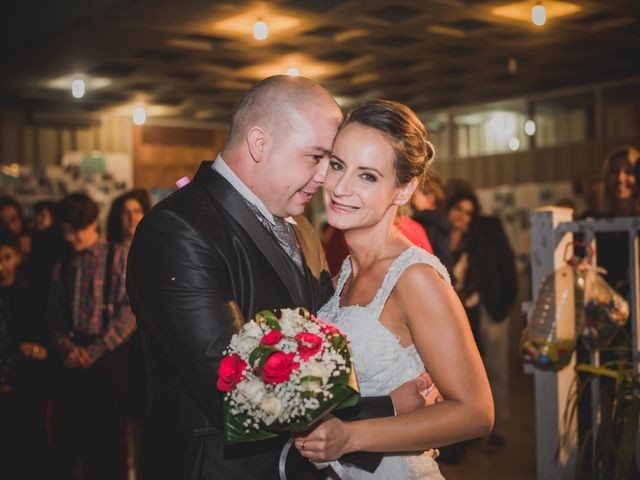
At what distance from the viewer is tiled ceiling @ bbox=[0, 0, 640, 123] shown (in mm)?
7293

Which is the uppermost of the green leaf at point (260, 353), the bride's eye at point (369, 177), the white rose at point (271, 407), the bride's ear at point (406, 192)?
the bride's eye at point (369, 177)

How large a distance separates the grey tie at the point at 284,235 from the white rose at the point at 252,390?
63cm

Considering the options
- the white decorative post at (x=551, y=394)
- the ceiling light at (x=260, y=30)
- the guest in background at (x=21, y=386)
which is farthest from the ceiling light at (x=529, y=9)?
the guest in background at (x=21, y=386)

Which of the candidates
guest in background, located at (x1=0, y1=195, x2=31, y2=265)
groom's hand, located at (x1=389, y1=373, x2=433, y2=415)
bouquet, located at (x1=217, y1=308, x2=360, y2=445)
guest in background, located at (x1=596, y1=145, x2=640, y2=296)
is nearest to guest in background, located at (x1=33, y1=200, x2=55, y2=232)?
guest in background, located at (x1=0, y1=195, x2=31, y2=265)

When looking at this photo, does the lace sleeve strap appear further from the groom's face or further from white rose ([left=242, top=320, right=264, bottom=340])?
white rose ([left=242, top=320, right=264, bottom=340])

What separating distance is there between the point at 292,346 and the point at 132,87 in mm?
9771

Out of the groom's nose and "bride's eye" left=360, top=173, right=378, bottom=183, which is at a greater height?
the groom's nose

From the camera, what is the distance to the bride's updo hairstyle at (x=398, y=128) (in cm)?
209

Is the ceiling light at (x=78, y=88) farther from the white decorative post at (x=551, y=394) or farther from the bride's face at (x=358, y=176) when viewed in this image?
the bride's face at (x=358, y=176)

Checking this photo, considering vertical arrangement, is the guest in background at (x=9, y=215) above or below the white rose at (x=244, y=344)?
above

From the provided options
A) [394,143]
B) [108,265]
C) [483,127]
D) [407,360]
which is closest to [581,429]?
[407,360]

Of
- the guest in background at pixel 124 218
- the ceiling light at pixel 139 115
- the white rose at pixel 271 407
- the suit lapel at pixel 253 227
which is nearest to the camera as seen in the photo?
the white rose at pixel 271 407

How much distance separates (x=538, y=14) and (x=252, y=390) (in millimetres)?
6622

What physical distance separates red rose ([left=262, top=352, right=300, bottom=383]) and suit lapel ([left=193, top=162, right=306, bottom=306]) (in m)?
0.50
